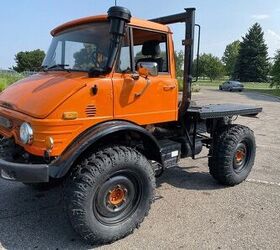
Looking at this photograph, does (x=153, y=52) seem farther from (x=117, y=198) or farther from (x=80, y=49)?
(x=117, y=198)

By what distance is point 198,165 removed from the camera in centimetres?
727

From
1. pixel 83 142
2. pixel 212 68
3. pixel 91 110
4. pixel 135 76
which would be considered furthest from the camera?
pixel 212 68

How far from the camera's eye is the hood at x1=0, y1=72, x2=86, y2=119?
392 cm

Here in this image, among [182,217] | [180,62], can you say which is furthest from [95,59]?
[182,217]

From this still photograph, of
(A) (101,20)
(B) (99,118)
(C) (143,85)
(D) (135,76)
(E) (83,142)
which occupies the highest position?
(A) (101,20)

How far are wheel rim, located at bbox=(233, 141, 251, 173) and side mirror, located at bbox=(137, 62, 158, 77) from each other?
2.32 meters

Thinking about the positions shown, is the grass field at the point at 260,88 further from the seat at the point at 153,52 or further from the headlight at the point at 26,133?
the headlight at the point at 26,133

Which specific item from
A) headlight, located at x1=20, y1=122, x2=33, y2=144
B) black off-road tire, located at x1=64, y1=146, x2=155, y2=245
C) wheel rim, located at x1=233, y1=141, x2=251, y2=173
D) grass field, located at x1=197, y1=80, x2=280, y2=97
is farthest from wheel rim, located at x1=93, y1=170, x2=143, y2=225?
grass field, located at x1=197, y1=80, x2=280, y2=97

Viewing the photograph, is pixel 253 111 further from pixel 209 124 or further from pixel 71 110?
pixel 71 110

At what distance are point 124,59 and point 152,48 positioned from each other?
68 centimetres

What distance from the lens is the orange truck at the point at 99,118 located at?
12.7 ft

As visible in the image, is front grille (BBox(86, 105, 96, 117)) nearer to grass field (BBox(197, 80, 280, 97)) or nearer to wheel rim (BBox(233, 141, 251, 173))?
wheel rim (BBox(233, 141, 251, 173))

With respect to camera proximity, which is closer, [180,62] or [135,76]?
[135,76]

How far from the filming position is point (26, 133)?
3.92 metres
